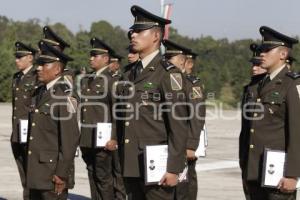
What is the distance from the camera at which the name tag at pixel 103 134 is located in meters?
8.77

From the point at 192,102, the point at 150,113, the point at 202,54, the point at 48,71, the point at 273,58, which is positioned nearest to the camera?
the point at 150,113

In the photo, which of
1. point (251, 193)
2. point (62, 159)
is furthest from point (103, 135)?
point (251, 193)

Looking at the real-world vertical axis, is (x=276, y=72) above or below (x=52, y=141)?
above

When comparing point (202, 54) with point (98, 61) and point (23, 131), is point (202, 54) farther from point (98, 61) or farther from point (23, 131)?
point (23, 131)

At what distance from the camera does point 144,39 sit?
5266 millimetres

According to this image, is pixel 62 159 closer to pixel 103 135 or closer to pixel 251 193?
pixel 251 193

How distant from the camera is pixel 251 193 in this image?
5.60 meters

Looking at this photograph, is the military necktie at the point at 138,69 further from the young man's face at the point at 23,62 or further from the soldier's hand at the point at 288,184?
the young man's face at the point at 23,62

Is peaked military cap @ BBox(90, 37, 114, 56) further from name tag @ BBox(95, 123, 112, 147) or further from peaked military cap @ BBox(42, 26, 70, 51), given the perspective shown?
name tag @ BBox(95, 123, 112, 147)

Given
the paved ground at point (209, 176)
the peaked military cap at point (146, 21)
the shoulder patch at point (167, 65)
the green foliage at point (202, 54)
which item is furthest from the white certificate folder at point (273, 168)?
the green foliage at point (202, 54)

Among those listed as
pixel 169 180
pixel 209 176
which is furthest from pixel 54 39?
pixel 209 176

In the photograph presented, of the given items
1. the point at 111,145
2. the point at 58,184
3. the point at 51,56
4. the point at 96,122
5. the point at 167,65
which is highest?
the point at 51,56

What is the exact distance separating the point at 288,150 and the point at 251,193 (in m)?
0.62

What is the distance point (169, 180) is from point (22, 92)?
14.7 ft
